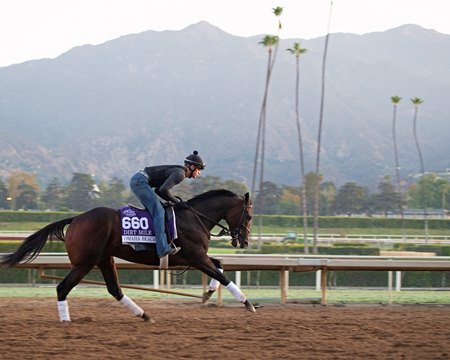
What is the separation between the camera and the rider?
8.34 m

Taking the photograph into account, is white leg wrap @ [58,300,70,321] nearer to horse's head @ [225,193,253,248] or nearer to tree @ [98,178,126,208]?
horse's head @ [225,193,253,248]

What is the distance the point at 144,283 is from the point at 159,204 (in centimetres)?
1003

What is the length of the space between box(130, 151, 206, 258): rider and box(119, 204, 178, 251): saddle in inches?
3.8

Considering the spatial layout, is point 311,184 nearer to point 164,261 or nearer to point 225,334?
point 164,261

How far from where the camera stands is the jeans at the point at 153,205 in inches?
328

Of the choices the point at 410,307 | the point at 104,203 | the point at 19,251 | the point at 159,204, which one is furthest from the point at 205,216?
the point at 104,203

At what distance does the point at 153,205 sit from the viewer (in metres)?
8.46

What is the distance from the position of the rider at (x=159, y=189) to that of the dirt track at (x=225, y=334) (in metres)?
0.88

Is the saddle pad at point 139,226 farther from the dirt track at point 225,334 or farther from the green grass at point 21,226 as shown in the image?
the green grass at point 21,226

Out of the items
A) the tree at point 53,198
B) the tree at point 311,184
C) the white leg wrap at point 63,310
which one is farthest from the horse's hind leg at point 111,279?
the tree at point 53,198

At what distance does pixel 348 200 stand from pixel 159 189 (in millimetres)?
71983

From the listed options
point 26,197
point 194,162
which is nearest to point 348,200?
point 26,197

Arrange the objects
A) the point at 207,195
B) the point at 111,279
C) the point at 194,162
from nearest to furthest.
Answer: the point at 111,279, the point at 194,162, the point at 207,195

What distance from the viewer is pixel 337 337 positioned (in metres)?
7.23
